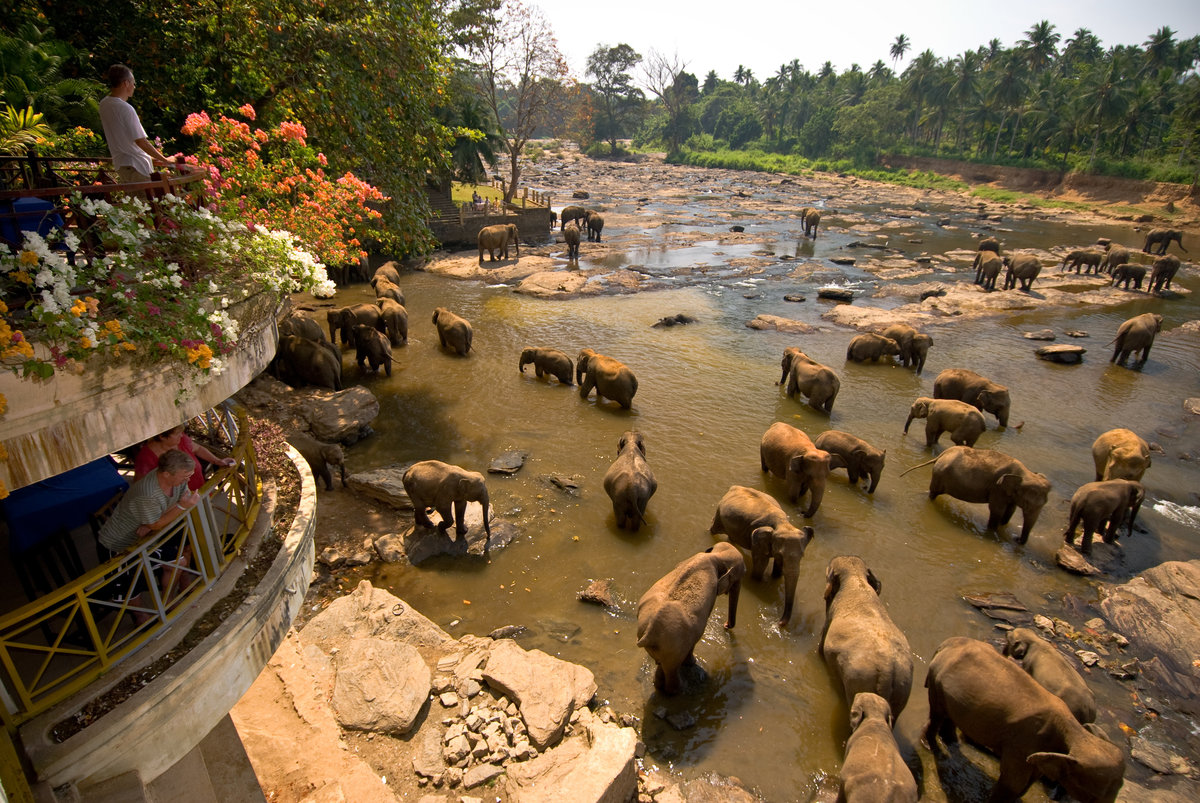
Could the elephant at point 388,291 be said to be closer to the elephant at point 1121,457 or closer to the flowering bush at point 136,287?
the flowering bush at point 136,287

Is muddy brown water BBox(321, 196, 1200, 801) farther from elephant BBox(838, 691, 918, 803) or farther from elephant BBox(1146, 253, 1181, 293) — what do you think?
elephant BBox(1146, 253, 1181, 293)

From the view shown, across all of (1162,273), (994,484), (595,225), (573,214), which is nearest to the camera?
(994,484)

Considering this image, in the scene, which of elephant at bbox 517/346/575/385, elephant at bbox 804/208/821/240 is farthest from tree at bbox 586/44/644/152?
elephant at bbox 517/346/575/385

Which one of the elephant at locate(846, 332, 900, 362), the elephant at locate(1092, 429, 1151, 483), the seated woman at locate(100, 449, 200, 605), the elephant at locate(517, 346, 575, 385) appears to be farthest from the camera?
the elephant at locate(846, 332, 900, 362)

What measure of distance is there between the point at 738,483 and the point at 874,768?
692cm

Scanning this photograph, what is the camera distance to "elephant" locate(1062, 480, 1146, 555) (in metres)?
10.7

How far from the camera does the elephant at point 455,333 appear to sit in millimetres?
18469

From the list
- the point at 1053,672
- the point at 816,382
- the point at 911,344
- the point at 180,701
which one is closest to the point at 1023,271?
the point at 911,344

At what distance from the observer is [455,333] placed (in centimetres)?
1850

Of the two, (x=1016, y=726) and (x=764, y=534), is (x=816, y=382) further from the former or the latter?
(x=1016, y=726)

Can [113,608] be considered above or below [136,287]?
below

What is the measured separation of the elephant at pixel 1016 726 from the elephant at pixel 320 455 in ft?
32.4

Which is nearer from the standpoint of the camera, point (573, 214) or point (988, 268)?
point (988, 268)

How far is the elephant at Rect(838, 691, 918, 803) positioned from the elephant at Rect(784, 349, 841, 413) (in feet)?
32.4
